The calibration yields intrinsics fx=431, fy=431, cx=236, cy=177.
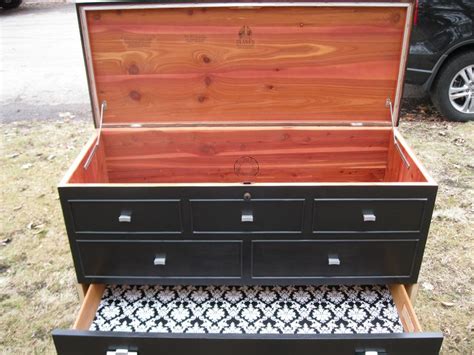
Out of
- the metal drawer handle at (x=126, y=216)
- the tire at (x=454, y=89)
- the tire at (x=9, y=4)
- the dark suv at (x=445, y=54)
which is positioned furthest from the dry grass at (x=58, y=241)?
the tire at (x=9, y=4)

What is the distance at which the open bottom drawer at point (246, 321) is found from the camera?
130cm

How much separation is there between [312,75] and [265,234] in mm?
799

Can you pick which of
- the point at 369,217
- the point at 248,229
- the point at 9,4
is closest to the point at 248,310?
the point at 248,229

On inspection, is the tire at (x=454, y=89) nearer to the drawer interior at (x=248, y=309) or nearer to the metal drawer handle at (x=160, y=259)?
the drawer interior at (x=248, y=309)

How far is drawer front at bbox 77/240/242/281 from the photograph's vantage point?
5.52 feet

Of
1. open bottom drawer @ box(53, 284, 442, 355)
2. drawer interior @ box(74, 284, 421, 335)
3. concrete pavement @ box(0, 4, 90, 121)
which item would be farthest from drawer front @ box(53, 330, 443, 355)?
concrete pavement @ box(0, 4, 90, 121)

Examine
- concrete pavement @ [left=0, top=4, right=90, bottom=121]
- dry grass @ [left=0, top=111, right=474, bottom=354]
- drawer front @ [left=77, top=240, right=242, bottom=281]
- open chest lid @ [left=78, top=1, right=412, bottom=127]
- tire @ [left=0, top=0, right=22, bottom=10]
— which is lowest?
dry grass @ [left=0, top=111, right=474, bottom=354]

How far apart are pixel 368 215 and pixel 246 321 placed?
25.0 inches

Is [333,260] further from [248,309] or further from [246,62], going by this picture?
[246,62]

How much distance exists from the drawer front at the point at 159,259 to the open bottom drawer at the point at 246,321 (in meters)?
0.13

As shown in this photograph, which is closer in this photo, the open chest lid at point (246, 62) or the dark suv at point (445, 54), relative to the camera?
the open chest lid at point (246, 62)

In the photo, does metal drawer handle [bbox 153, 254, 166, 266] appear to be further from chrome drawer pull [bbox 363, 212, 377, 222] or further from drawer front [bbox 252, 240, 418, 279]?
chrome drawer pull [bbox 363, 212, 377, 222]

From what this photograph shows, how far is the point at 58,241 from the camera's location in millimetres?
2510

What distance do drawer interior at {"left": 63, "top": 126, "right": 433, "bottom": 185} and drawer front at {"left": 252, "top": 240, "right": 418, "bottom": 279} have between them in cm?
43
